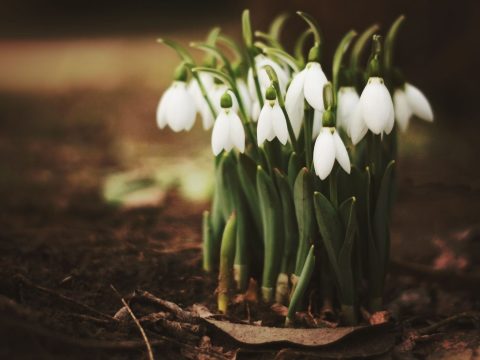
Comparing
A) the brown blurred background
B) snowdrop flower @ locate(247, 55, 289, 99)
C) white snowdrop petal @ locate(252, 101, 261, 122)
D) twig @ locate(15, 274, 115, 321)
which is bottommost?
twig @ locate(15, 274, 115, 321)

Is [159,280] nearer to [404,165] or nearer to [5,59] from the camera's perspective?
[404,165]

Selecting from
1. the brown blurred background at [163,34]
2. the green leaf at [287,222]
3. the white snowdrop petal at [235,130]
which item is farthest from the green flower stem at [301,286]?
the brown blurred background at [163,34]

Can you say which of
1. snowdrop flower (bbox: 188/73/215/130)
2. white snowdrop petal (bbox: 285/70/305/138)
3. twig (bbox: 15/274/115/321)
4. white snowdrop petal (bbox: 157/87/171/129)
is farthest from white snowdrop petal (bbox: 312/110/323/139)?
twig (bbox: 15/274/115/321)

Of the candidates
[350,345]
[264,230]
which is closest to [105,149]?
[264,230]

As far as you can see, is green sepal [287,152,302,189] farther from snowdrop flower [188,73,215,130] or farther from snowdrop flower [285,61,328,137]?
snowdrop flower [188,73,215,130]

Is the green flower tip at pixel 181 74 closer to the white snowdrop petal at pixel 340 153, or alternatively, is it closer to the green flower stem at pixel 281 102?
the green flower stem at pixel 281 102

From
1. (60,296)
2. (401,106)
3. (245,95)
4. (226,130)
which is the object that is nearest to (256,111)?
(245,95)

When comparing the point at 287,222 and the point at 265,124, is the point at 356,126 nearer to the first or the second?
the point at 265,124
